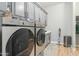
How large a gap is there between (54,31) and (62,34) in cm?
7

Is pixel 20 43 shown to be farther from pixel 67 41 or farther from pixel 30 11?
pixel 67 41

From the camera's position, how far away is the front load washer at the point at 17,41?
3.21 feet

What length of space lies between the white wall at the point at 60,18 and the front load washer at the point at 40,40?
0.28 feet

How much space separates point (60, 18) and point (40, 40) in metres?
0.27

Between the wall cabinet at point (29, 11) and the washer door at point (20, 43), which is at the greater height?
the wall cabinet at point (29, 11)

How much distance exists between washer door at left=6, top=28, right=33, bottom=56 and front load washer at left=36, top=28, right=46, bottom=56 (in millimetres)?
68

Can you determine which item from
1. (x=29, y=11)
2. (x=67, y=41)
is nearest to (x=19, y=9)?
(x=29, y=11)

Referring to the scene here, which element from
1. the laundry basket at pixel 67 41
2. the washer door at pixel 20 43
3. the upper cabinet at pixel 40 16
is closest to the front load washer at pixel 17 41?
the washer door at pixel 20 43

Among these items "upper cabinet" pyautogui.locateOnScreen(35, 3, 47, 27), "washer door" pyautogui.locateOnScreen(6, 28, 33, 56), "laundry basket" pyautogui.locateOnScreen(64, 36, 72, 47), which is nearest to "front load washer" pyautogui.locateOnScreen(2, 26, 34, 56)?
"washer door" pyautogui.locateOnScreen(6, 28, 33, 56)

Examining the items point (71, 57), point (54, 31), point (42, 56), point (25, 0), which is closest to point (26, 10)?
point (25, 0)

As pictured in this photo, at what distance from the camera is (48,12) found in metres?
1.15

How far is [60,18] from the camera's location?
3.73 ft

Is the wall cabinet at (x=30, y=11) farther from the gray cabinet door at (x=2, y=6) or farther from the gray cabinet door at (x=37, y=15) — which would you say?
the gray cabinet door at (x=2, y=6)

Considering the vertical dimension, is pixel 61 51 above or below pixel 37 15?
below
